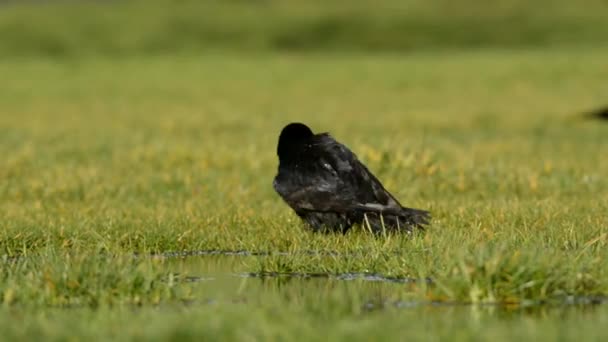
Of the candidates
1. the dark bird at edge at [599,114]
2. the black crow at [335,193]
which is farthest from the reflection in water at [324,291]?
the dark bird at edge at [599,114]

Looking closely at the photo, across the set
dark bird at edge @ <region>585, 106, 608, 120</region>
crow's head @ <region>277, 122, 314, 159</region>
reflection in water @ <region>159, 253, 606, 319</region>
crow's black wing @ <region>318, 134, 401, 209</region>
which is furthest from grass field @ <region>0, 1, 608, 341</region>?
dark bird at edge @ <region>585, 106, 608, 120</region>

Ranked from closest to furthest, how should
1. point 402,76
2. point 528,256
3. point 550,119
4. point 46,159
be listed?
point 528,256 < point 46,159 < point 550,119 < point 402,76

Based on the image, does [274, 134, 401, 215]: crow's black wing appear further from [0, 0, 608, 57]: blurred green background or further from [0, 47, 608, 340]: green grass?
[0, 0, 608, 57]: blurred green background

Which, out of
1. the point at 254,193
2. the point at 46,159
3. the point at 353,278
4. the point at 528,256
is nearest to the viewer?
the point at 528,256

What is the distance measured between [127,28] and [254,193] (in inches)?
3325

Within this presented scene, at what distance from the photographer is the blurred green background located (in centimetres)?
9006

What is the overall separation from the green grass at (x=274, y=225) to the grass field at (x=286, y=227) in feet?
0.09

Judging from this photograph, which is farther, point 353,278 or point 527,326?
point 353,278

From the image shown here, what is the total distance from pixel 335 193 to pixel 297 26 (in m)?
89.8

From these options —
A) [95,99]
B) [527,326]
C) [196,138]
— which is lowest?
[527,326]

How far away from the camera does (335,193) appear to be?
10.6 m

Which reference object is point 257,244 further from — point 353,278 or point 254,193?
point 254,193

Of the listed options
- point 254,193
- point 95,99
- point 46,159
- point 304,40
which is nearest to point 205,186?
point 254,193

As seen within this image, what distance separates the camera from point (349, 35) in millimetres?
96188
